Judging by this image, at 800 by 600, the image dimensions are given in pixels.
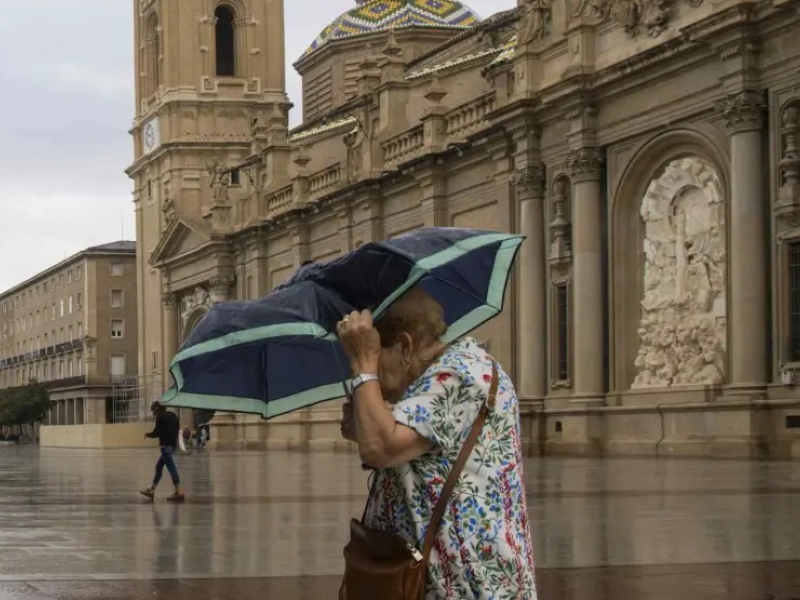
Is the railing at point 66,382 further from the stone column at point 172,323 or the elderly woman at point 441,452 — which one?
the elderly woman at point 441,452

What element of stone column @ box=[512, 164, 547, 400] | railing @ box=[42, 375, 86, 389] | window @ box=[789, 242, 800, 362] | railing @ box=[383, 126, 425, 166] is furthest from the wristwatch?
railing @ box=[42, 375, 86, 389]

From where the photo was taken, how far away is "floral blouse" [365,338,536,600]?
4.54 m

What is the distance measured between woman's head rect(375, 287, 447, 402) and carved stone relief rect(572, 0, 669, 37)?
89.0 feet

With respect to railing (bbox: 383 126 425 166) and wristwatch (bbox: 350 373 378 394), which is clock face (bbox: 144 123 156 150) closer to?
railing (bbox: 383 126 425 166)

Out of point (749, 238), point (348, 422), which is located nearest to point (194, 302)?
point (749, 238)

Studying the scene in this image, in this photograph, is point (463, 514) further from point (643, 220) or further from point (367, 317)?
point (643, 220)

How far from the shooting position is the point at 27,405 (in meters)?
111

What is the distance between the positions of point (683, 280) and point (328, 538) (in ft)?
63.2

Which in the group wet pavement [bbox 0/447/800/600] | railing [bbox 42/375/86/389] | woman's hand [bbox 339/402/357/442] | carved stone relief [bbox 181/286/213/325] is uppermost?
carved stone relief [bbox 181/286/213/325]

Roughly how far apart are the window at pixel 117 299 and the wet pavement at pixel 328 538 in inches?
3200

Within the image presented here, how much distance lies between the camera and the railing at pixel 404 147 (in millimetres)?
45125

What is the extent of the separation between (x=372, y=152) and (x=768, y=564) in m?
38.0

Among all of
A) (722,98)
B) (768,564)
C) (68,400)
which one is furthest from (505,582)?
(68,400)

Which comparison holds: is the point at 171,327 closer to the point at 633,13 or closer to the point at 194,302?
the point at 194,302
